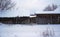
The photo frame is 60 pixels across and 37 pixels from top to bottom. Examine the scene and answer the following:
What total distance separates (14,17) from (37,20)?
0.38 m

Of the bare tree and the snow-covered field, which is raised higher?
the bare tree

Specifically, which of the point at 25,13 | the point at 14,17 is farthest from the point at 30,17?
the point at 14,17

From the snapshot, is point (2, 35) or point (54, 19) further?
point (54, 19)

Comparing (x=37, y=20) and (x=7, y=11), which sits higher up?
Result: (x=7, y=11)

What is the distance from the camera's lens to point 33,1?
7.29 ft

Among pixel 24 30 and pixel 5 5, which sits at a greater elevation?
pixel 5 5

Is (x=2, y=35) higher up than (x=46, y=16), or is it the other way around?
Answer: (x=46, y=16)

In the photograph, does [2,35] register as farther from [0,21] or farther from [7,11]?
[7,11]

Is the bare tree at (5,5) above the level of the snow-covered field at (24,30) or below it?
above

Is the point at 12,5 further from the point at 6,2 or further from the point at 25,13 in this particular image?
the point at 25,13

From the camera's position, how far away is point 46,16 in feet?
7.25

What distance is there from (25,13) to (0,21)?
432mm

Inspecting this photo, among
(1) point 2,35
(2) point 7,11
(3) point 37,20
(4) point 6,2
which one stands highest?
(4) point 6,2

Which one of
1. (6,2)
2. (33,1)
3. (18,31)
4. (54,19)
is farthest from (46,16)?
(6,2)
